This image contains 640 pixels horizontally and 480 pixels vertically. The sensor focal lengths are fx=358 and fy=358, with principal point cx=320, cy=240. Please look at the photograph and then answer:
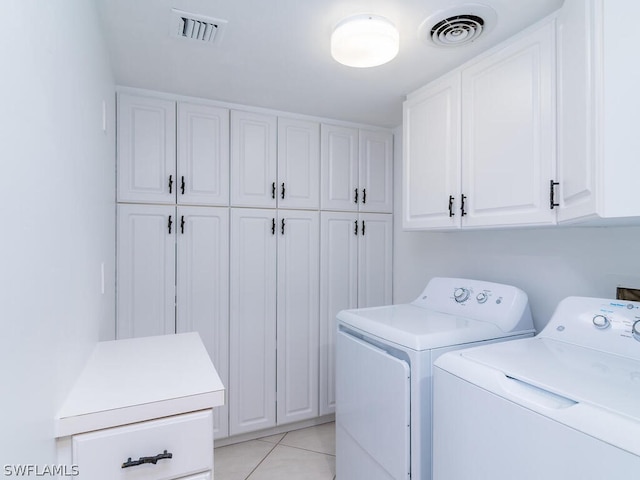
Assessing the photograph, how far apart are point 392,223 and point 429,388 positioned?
5.44ft

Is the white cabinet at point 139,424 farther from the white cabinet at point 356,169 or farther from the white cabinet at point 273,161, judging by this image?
the white cabinet at point 356,169

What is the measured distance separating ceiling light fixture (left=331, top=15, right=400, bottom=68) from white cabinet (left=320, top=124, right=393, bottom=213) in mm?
1133

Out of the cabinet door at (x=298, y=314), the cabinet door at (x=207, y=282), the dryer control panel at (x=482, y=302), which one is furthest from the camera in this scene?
the cabinet door at (x=298, y=314)

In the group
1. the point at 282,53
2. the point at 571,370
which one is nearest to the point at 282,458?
the point at 571,370

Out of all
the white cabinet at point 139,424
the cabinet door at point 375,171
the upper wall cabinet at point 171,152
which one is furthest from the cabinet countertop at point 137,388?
the cabinet door at point 375,171

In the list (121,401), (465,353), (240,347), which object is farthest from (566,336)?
(240,347)

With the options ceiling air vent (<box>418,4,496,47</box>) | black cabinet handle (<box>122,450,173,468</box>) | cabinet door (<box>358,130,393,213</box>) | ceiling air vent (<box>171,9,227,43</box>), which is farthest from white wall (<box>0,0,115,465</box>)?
→ cabinet door (<box>358,130,393,213</box>)

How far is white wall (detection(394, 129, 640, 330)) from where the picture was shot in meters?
1.49

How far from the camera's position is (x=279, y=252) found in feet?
8.30

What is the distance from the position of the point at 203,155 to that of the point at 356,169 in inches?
44.7

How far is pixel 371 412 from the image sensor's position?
166 cm

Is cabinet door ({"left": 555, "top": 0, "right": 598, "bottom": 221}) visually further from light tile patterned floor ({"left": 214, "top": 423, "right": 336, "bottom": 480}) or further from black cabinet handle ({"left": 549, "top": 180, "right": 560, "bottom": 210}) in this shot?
light tile patterned floor ({"left": 214, "top": 423, "right": 336, "bottom": 480})

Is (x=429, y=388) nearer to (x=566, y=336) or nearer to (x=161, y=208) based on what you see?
(x=566, y=336)

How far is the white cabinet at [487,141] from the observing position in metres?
1.43
